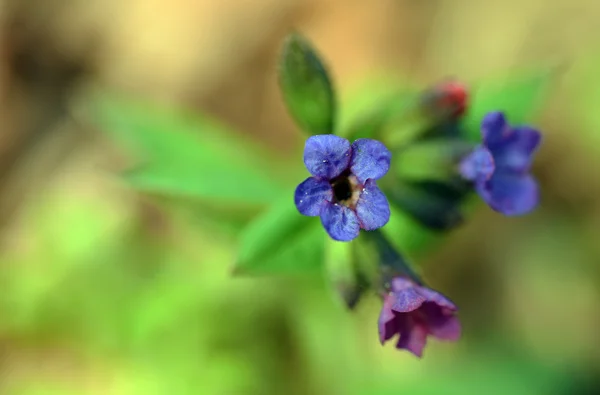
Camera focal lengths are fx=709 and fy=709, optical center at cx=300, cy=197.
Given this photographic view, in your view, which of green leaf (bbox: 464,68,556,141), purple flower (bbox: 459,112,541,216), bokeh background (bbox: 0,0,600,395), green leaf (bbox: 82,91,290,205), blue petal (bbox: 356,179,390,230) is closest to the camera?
blue petal (bbox: 356,179,390,230)

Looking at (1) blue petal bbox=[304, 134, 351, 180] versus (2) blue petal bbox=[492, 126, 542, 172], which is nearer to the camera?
(1) blue petal bbox=[304, 134, 351, 180]

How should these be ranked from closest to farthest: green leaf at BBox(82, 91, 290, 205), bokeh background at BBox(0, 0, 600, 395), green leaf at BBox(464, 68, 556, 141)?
green leaf at BBox(464, 68, 556, 141) < green leaf at BBox(82, 91, 290, 205) < bokeh background at BBox(0, 0, 600, 395)

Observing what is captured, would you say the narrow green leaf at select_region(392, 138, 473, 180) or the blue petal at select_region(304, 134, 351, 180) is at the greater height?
the narrow green leaf at select_region(392, 138, 473, 180)

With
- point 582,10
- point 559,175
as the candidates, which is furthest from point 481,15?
point 559,175

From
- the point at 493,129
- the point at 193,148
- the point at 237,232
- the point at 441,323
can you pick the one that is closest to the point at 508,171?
the point at 493,129

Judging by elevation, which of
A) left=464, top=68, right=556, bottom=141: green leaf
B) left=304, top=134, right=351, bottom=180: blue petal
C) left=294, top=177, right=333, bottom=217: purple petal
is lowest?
left=294, top=177, right=333, bottom=217: purple petal

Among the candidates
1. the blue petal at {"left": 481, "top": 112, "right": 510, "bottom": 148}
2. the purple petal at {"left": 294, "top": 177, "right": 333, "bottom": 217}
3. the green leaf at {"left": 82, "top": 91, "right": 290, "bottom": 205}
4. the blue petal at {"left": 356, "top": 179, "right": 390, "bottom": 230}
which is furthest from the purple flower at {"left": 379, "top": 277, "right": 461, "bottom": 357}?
the green leaf at {"left": 82, "top": 91, "right": 290, "bottom": 205}

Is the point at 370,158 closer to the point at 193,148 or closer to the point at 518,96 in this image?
the point at 518,96

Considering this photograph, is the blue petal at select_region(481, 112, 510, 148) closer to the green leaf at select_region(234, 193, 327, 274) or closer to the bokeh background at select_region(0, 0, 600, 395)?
the green leaf at select_region(234, 193, 327, 274)
